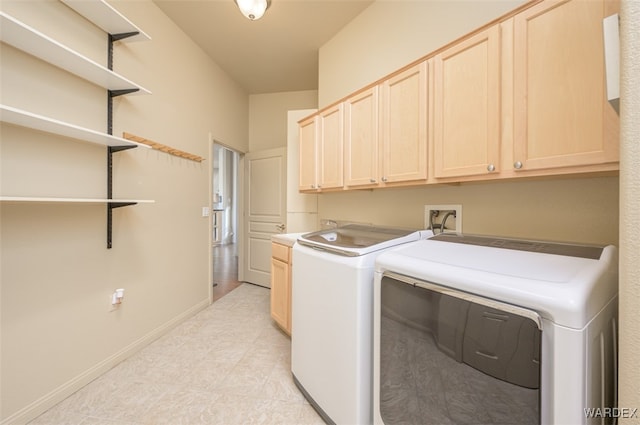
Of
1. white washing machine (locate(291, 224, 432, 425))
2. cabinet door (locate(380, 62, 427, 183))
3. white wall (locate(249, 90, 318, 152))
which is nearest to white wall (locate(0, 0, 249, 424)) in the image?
white wall (locate(249, 90, 318, 152))

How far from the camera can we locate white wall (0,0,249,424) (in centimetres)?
138

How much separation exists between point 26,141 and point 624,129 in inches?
97.3

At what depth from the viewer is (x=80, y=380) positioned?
1.66 metres

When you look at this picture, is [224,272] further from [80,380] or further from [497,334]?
[497,334]

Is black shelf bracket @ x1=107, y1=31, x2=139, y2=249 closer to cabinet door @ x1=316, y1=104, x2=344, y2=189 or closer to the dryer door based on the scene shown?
cabinet door @ x1=316, y1=104, x2=344, y2=189

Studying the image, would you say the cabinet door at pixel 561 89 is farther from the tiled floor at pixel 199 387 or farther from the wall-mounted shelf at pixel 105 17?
the wall-mounted shelf at pixel 105 17

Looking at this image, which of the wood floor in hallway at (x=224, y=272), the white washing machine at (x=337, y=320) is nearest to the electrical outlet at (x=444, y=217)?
the white washing machine at (x=337, y=320)

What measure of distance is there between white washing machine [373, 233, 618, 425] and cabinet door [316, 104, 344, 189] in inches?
45.6

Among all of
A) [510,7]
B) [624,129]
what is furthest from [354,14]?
[624,129]

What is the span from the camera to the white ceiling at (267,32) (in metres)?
2.28

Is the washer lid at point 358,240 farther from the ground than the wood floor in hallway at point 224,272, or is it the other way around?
the washer lid at point 358,240

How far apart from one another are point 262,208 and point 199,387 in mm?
2525

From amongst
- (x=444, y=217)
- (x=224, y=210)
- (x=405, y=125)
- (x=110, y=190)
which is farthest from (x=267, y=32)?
(x=224, y=210)

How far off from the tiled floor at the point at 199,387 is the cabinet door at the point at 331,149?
150 centimetres
